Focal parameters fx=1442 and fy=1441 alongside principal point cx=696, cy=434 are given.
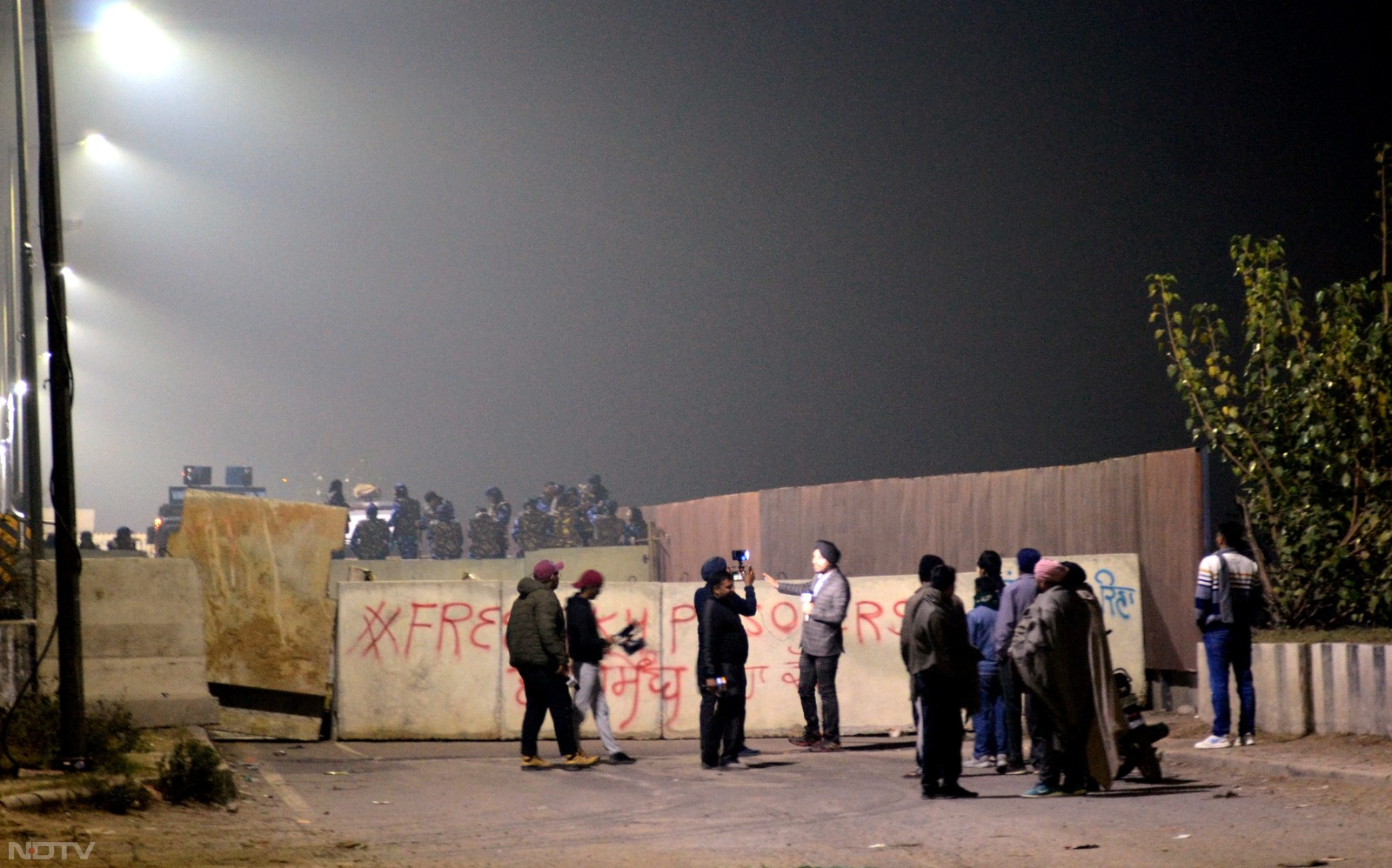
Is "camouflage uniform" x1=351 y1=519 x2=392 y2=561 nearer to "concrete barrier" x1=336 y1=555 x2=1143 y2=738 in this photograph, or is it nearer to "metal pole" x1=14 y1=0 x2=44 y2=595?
"metal pole" x1=14 y1=0 x2=44 y2=595

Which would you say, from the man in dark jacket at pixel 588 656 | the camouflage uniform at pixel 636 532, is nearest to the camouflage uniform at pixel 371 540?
the camouflage uniform at pixel 636 532

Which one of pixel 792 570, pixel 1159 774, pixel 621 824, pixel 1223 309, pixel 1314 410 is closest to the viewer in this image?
pixel 621 824

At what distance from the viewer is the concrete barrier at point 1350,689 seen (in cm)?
1167

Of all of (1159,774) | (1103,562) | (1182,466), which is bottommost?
(1159,774)

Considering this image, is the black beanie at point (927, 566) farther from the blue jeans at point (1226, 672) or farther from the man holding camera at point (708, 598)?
the blue jeans at point (1226, 672)

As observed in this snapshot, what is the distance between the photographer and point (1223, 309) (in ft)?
119

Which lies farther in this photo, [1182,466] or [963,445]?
[963,445]

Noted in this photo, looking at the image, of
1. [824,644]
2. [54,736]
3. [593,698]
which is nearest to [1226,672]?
[824,644]

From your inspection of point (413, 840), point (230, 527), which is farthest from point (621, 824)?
point (230, 527)

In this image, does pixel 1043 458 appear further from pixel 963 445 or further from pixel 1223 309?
pixel 1223 309

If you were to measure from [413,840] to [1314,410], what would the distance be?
1014cm

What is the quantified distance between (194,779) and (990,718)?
6.40m

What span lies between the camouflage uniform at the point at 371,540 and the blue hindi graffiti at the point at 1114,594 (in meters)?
20.8

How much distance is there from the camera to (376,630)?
15.3 metres
